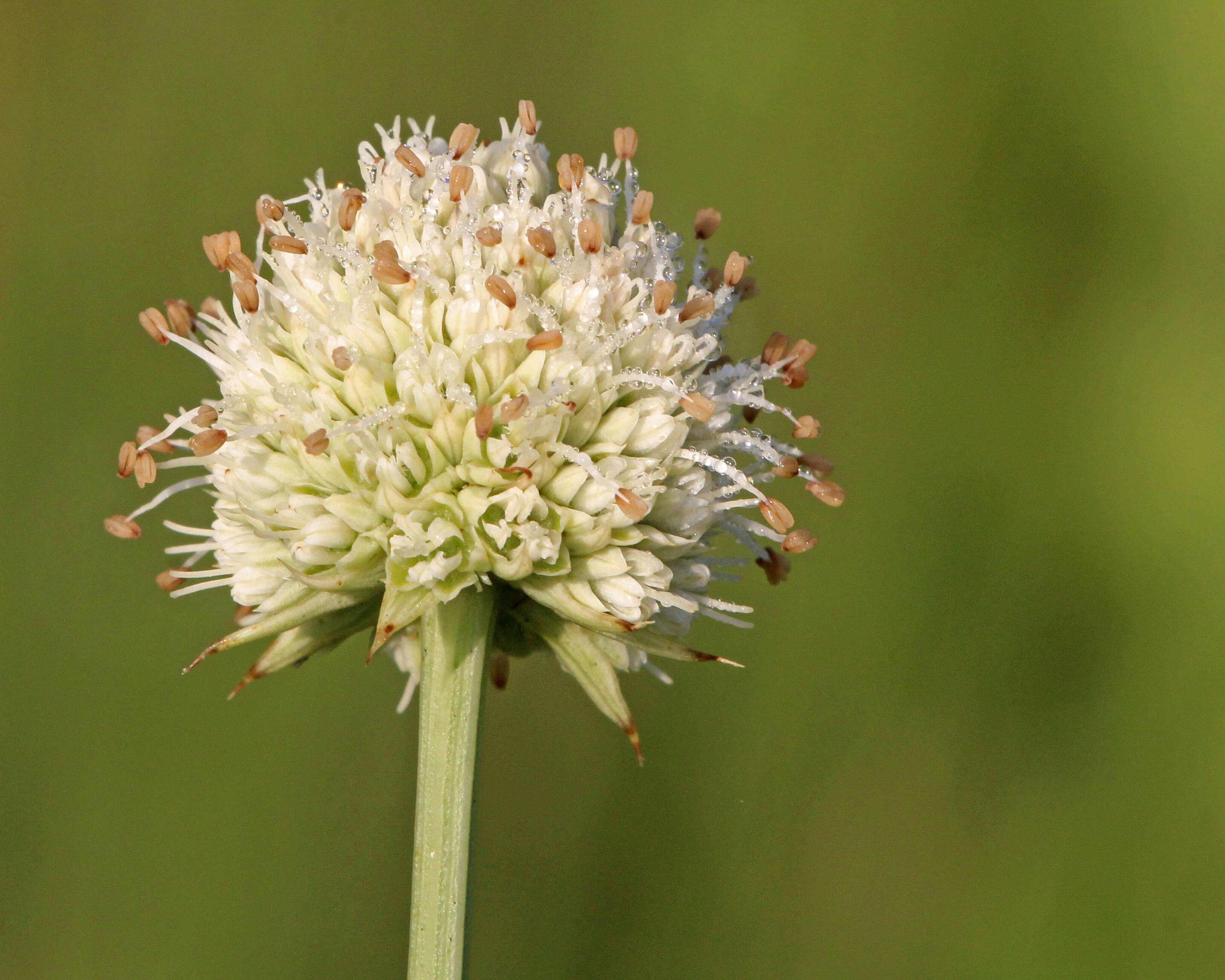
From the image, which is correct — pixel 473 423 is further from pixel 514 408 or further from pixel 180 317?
pixel 180 317

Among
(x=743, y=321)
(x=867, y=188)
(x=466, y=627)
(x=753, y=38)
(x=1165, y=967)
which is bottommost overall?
(x=1165, y=967)

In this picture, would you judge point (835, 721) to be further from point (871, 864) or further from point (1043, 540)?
point (1043, 540)

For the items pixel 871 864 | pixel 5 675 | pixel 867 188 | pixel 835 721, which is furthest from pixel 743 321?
pixel 5 675

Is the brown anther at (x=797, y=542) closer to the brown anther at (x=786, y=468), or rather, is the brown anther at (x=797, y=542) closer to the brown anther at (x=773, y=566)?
the brown anther at (x=786, y=468)

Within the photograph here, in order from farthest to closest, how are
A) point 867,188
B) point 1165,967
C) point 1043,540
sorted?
point 867,188, point 1043,540, point 1165,967

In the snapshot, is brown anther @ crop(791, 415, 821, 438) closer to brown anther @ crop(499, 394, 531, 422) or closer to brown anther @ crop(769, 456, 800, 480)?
brown anther @ crop(769, 456, 800, 480)

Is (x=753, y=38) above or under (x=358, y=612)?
above
